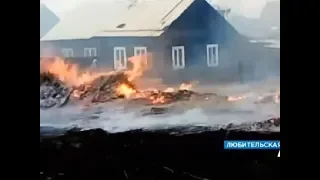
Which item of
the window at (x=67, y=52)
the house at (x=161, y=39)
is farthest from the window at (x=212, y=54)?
the window at (x=67, y=52)

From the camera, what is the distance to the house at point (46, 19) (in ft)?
3.80

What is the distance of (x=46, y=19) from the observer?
45.7 inches

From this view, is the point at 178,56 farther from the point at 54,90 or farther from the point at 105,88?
the point at 54,90

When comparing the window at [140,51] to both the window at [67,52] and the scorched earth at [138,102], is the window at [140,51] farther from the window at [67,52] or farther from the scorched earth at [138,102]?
the window at [67,52]

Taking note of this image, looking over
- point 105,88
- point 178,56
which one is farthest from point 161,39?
point 105,88

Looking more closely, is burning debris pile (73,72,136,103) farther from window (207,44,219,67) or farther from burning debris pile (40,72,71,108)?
window (207,44,219,67)

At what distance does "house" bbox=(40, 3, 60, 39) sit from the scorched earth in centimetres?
7

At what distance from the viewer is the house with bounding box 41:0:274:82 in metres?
1.15

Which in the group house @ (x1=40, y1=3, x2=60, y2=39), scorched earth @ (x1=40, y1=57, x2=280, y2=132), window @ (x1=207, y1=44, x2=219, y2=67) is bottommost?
scorched earth @ (x1=40, y1=57, x2=280, y2=132)

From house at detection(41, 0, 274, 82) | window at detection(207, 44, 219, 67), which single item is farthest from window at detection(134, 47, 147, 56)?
window at detection(207, 44, 219, 67)

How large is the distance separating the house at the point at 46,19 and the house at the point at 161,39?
0.01 m
